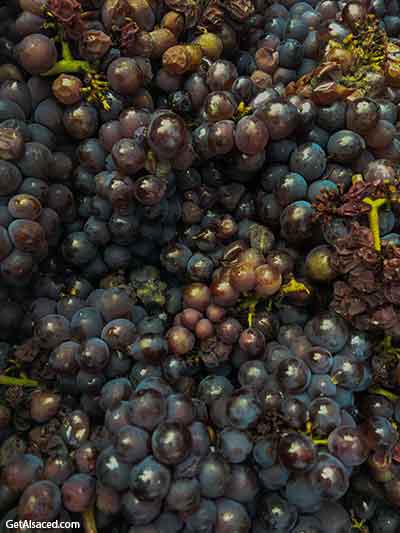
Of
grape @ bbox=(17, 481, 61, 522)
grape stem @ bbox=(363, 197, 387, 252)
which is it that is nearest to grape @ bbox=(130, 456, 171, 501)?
grape @ bbox=(17, 481, 61, 522)

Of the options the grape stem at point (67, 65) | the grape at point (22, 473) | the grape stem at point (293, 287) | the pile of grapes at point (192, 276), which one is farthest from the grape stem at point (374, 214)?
the grape at point (22, 473)

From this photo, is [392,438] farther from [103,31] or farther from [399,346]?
[103,31]

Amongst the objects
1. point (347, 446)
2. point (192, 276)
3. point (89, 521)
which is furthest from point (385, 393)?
point (89, 521)

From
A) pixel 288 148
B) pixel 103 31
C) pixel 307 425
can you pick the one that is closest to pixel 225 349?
pixel 307 425

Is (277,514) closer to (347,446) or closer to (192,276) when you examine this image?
(347,446)

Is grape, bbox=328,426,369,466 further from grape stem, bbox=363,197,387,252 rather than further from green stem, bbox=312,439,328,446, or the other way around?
grape stem, bbox=363,197,387,252

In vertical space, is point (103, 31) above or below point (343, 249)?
above

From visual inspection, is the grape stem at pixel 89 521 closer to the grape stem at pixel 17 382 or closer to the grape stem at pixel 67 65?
the grape stem at pixel 17 382
